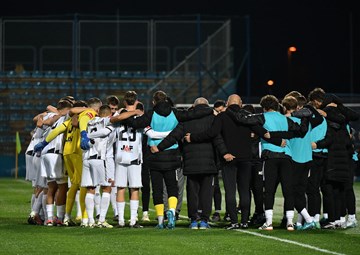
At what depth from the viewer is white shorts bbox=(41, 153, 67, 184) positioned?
58.1 feet

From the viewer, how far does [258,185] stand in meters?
18.6

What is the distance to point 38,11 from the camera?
49.0 m

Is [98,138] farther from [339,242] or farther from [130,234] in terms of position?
[339,242]

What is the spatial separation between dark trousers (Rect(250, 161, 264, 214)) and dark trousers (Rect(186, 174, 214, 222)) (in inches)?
54.5

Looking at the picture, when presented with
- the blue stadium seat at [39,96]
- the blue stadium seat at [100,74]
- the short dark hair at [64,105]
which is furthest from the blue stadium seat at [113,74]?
the short dark hair at [64,105]

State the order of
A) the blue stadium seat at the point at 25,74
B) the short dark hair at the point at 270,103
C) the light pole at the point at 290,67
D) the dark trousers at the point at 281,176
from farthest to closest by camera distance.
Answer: the light pole at the point at 290,67 < the blue stadium seat at the point at 25,74 < the short dark hair at the point at 270,103 < the dark trousers at the point at 281,176

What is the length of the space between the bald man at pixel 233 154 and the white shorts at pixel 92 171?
138 centimetres

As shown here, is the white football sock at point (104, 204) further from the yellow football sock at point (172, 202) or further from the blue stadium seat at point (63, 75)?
the blue stadium seat at point (63, 75)

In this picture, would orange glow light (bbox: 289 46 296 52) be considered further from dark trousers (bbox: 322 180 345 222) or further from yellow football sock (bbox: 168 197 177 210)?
yellow football sock (bbox: 168 197 177 210)

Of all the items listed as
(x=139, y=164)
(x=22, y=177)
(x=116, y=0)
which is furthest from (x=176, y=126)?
(x=116, y=0)

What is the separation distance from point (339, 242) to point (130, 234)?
3.02 meters

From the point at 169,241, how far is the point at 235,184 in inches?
97.8

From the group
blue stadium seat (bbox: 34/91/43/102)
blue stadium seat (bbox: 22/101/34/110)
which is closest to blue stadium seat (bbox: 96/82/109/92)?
blue stadium seat (bbox: 34/91/43/102)

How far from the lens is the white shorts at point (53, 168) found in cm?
1770
